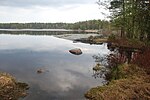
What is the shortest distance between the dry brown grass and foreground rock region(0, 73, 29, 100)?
5426 mm

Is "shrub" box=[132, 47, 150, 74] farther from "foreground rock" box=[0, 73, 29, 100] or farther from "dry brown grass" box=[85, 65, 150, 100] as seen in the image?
"foreground rock" box=[0, 73, 29, 100]

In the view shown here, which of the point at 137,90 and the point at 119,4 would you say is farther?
the point at 119,4

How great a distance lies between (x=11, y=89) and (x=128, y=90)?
959 centimetres

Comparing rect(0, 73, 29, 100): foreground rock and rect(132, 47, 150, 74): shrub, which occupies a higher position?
rect(132, 47, 150, 74): shrub

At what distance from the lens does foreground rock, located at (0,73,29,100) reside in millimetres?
18486

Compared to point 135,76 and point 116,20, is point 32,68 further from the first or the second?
point 116,20

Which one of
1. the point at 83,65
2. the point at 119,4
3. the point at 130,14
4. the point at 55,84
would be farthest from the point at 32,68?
the point at 119,4

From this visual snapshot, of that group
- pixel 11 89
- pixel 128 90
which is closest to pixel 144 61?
pixel 128 90

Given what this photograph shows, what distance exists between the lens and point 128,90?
662 inches

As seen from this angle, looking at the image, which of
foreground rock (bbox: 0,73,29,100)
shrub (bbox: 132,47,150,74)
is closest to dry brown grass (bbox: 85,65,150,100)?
shrub (bbox: 132,47,150,74)

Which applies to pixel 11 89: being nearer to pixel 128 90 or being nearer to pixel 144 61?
pixel 128 90

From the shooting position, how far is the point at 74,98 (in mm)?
18953

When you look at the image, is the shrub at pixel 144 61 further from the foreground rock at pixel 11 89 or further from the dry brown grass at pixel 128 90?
the foreground rock at pixel 11 89

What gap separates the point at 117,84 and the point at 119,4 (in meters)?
40.9
